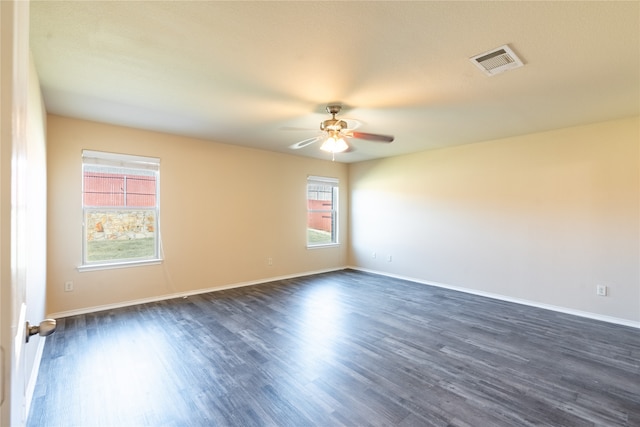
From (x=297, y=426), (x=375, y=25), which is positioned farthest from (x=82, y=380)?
(x=375, y=25)

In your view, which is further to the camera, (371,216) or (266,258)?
(371,216)

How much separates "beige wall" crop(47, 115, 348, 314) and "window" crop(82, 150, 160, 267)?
10cm

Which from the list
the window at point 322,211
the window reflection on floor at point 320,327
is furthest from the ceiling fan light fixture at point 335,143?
the window at point 322,211

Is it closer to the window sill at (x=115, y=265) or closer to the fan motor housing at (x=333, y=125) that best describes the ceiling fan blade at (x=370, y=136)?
the fan motor housing at (x=333, y=125)

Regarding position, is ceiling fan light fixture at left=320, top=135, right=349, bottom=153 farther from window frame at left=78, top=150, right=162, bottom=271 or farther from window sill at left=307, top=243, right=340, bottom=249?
window sill at left=307, top=243, right=340, bottom=249

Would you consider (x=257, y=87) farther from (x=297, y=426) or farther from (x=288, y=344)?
(x=297, y=426)

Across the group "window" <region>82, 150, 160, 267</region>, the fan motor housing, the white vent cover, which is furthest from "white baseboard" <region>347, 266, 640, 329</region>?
"window" <region>82, 150, 160, 267</region>

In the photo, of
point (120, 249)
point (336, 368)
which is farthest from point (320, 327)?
point (120, 249)

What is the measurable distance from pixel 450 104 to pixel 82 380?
4052mm

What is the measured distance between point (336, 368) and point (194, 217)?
322cm

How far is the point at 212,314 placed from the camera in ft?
12.2

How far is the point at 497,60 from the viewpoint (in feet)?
7.23

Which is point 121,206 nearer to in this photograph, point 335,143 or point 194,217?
point 194,217

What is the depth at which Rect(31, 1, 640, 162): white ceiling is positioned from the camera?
5.63 feet
